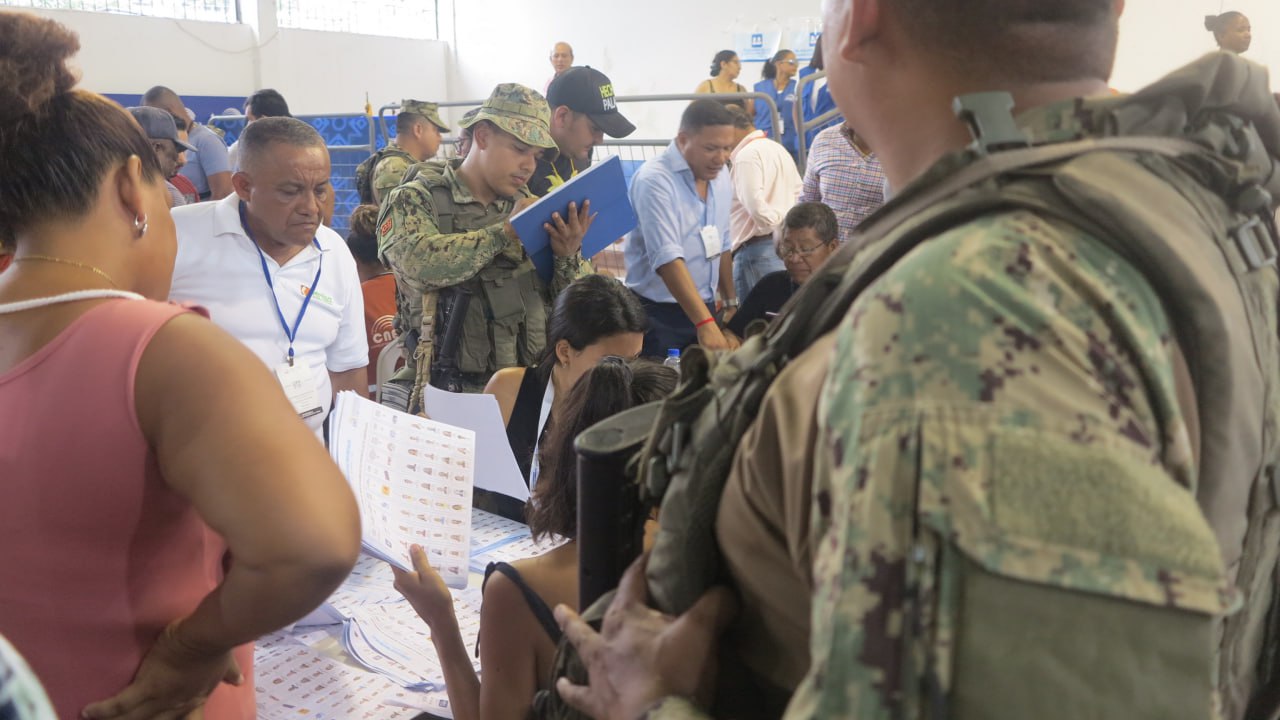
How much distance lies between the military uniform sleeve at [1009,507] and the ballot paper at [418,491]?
125 cm

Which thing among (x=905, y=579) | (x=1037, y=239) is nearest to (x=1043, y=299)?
(x=1037, y=239)

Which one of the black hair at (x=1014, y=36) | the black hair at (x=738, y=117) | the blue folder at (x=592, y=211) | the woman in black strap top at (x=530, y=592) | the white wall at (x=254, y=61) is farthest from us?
the white wall at (x=254, y=61)

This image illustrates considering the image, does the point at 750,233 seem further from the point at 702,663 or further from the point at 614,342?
the point at 702,663

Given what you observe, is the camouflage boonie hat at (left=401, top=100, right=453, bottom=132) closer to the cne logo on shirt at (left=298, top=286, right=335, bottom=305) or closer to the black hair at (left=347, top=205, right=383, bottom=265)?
the black hair at (left=347, top=205, right=383, bottom=265)

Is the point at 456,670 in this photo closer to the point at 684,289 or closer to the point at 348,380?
the point at 348,380

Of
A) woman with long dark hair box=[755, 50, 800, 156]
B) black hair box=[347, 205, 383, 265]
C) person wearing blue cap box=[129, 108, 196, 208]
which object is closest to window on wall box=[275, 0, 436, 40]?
woman with long dark hair box=[755, 50, 800, 156]

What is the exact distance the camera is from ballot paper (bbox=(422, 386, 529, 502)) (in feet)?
7.12

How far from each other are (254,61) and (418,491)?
12059 millimetres

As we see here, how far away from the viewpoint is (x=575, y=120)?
11.2ft

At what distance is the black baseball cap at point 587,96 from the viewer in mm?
3352

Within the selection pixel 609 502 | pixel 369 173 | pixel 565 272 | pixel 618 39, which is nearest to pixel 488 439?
pixel 565 272

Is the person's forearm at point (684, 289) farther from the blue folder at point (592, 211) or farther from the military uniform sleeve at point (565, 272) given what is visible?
the military uniform sleeve at point (565, 272)

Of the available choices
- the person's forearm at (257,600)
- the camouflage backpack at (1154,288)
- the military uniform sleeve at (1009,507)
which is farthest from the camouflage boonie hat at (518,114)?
the military uniform sleeve at (1009,507)

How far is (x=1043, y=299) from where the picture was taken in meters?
0.53
